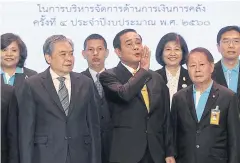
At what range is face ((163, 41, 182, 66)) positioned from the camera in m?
4.03

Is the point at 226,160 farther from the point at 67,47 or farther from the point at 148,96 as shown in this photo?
the point at 67,47

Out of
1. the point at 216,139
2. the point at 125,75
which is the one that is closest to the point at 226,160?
the point at 216,139

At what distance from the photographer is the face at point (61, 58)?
342cm

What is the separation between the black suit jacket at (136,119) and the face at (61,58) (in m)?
0.30

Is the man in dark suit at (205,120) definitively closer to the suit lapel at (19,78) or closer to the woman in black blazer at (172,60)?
the woman in black blazer at (172,60)

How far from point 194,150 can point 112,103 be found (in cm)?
69

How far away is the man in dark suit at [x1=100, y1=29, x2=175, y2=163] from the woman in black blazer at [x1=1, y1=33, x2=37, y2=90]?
0.77 metres

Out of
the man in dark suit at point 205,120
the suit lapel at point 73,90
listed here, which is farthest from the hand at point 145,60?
the suit lapel at point 73,90

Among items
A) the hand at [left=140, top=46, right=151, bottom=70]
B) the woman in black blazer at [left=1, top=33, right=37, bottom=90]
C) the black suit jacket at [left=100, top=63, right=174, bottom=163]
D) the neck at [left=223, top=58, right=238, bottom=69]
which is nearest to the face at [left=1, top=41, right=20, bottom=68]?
the woman in black blazer at [left=1, top=33, right=37, bottom=90]

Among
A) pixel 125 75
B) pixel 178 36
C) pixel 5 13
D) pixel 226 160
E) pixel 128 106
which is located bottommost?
pixel 226 160

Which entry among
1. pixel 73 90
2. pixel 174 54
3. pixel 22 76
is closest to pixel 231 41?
pixel 174 54

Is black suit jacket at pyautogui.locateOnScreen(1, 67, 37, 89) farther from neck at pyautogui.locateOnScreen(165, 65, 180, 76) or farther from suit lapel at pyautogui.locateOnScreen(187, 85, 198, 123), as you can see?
suit lapel at pyautogui.locateOnScreen(187, 85, 198, 123)

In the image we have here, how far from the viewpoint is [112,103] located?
3531 millimetres

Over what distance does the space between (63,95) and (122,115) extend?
46 cm
